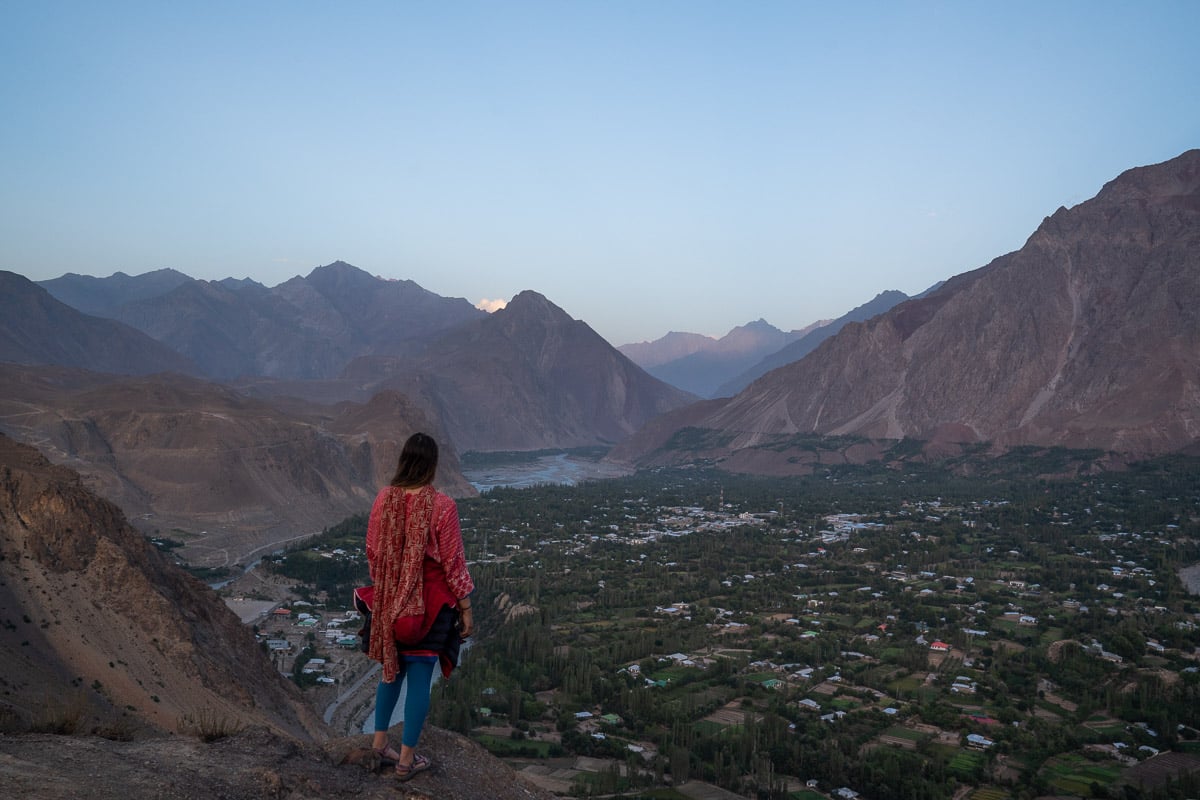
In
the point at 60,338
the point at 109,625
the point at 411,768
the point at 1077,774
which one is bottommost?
the point at 1077,774

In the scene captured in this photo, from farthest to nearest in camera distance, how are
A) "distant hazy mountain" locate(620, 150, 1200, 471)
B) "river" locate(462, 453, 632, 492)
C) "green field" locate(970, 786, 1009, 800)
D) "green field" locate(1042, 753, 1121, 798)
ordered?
"river" locate(462, 453, 632, 492) < "distant hazy mountain" locate(620, 150, 1200, 471) < "green field" locate(1042, 753, 1121, 798) < "green field" locate(970, 786, 1009, 800)

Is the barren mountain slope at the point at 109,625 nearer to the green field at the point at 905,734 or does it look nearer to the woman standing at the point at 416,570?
the woman standing at the point at 416,570

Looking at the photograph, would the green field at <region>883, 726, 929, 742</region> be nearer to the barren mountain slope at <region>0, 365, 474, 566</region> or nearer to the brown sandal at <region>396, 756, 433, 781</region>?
the brown sandal at <region>396, 756, 433, 781</region>

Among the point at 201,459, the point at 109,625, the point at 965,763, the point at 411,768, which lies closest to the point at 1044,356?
the point at 201,459

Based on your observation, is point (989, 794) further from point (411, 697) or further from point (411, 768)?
point (411, 697)

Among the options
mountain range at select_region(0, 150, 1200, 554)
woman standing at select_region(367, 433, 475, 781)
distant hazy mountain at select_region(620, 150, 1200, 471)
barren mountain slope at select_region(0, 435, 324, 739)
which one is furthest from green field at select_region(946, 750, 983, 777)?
distant hazy mountain at select_region(620, 150, 1200, 471)

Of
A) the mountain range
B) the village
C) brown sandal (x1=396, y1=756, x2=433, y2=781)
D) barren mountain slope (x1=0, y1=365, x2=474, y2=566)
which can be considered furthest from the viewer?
the mountain range

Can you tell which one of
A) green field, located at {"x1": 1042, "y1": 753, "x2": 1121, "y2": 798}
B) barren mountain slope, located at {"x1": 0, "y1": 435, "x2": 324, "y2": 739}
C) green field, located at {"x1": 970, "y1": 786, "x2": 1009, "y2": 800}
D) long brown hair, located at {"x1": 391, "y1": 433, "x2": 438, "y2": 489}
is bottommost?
green field, located at {"x1": 1042, "y1": 753, "x2": 1121, "y2": 798}
